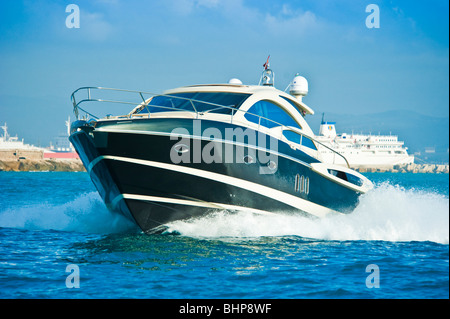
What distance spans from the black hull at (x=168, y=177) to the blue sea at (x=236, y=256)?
42cm

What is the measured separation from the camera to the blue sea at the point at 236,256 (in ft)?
22.8

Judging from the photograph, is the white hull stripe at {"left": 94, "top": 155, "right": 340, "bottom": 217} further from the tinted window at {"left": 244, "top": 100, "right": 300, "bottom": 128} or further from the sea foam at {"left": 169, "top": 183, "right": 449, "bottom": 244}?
the tinted window at {"left": 244, "top": 100, "right": 300, "bottom": 128}

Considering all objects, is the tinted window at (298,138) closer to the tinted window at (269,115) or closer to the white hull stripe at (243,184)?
the tinted window at (269,115)

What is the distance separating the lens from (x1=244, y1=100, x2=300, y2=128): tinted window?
10.8 m

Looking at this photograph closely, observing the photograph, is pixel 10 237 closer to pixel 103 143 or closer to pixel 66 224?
pixel 66 224

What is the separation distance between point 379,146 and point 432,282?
9042cm

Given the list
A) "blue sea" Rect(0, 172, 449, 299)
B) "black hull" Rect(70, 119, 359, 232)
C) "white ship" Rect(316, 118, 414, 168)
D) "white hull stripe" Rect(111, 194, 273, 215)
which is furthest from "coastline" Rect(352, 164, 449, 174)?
"white hull stripe" Rect(111, 194, 273, 215)

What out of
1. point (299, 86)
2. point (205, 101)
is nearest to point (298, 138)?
point (205, 101)

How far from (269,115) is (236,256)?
406 centimetres

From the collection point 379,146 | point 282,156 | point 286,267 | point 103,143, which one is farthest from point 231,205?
point 379,146

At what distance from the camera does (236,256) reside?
873 cm

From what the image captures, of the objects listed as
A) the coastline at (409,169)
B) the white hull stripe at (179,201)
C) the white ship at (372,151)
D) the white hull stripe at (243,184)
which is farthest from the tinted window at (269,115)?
the coastline at (409,169)

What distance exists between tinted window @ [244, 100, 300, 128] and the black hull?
29.8 inches

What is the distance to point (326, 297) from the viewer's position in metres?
6.67
